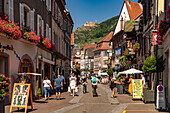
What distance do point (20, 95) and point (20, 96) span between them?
5cm

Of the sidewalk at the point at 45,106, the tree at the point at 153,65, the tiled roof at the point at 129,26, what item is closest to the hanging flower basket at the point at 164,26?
the tree at the point at 153,65

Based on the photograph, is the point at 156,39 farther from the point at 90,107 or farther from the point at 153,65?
the point at 90,107

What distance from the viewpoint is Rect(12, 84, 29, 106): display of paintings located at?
34.2 feet

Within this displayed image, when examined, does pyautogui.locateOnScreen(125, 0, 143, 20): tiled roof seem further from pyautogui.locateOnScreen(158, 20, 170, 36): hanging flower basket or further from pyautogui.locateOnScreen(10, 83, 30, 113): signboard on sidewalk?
pyautogui.locateOnScreen(10, 83, 30, 113): signboard on sidewalk

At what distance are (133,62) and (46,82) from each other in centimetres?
1825

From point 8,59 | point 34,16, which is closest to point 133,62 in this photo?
point 34,16

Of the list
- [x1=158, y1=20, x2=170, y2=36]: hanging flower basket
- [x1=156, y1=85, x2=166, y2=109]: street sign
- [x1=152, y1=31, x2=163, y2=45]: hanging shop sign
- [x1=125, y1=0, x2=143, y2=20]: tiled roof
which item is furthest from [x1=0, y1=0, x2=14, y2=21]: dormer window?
[x1=125, y1=0, x2=143, y2=20]: tiled roof

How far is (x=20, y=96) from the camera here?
10.5 m

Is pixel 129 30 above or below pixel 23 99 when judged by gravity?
above

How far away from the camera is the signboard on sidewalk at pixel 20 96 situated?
10398mm

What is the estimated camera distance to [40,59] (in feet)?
63.8

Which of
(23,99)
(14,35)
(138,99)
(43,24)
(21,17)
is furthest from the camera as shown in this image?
(43,24)

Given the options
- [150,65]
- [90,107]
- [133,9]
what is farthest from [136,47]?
[90,107]

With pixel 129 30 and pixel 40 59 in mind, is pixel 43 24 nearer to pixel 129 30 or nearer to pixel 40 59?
pixel 40 59
